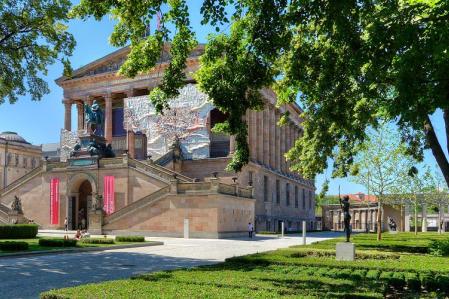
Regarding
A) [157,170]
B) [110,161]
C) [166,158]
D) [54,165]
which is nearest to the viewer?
[157,170]

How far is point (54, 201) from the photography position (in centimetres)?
5928

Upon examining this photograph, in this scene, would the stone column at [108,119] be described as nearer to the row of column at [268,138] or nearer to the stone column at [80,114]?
the stone column at [80,114]

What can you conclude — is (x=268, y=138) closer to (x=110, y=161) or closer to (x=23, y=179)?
(x=110, y=161)

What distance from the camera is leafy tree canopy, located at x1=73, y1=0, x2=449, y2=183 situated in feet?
37.7

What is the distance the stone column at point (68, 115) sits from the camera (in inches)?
3174

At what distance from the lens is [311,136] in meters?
31.8

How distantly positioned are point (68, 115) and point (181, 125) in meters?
24.2

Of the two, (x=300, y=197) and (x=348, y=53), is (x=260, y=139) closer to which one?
(x=300, y=197)

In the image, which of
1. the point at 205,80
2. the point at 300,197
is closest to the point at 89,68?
the point at 300,197

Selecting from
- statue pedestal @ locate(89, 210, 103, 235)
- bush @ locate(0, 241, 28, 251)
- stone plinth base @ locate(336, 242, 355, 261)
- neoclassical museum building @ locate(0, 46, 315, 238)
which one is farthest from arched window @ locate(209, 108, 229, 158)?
stone plinth base @ locate(336, 242, 355, 261)

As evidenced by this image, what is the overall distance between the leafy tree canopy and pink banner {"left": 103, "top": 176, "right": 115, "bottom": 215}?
3924 centimetres

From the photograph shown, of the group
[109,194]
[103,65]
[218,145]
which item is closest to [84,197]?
[109,194]

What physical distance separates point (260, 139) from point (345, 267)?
56.1 m

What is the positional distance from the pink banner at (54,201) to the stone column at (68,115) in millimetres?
22606
